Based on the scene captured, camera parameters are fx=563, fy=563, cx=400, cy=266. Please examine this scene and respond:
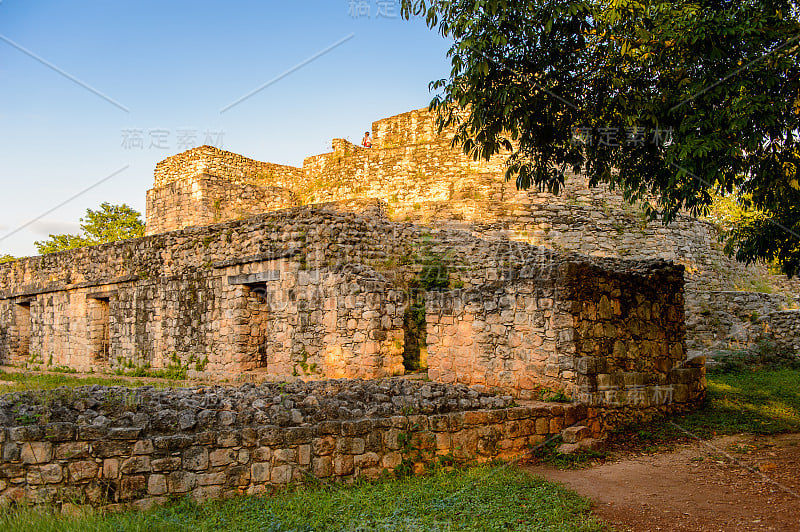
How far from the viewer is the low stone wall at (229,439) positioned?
438cm

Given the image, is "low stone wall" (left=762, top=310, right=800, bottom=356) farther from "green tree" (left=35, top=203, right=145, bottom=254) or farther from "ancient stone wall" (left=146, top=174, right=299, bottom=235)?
"green tree" (left=35, top=203, right=145, bottom=254)

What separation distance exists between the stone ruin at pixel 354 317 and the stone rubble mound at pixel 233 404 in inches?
1.2

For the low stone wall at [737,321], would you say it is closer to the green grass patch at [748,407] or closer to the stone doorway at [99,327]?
the green grass patch at [748,407]

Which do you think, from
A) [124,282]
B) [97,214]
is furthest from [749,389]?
[97,214]

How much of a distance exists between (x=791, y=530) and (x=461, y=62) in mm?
5149

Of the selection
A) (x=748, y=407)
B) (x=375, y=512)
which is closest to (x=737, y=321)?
(x=748, y=407)

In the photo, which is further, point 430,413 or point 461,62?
point 461,62

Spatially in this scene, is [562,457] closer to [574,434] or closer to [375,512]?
[574,434]

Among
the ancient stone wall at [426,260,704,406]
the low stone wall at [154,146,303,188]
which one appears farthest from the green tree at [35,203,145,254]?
the ancient stone wall at [426,260,704,406]

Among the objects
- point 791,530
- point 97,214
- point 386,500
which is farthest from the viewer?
point 97,214

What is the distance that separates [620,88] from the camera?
6.46 m

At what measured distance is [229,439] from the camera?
480 centimetres

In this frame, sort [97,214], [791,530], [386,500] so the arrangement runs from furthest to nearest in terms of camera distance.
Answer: [97,214] < [386,500] < [791,530]

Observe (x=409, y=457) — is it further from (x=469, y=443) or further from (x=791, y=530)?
(x=791, y=530)
